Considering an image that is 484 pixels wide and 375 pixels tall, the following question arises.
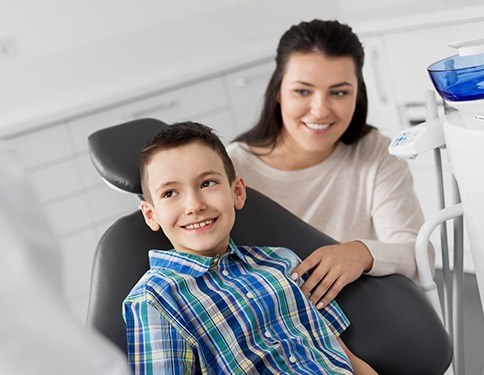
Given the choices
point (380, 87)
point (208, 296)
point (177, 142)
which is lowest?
point (380, 87)

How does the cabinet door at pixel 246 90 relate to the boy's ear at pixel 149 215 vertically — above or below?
below

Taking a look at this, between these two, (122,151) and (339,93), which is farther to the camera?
(339,93)

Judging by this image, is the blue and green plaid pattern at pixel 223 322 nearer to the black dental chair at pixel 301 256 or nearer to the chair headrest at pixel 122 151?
the black dental chair at pixel 301 256

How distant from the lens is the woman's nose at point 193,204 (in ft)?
4.85

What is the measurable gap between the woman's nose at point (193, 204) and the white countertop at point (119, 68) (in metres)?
1.71

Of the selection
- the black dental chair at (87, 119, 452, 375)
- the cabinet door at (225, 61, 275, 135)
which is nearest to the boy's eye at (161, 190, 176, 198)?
the black dental chair at (87, 119, 452, 375)

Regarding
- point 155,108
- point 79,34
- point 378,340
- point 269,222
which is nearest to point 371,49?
point 155,108

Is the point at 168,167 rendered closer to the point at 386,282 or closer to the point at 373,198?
the point at 386,282

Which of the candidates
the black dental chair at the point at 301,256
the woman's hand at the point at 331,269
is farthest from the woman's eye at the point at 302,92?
the woman's hand at the point at 331,269

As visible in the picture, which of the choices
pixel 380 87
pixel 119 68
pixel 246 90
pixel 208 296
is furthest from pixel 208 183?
pixel 119 68

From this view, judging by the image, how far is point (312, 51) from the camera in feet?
6.43

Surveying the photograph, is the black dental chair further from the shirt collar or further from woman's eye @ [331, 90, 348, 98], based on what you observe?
woman's eye @ [331, 90, 348, 98]

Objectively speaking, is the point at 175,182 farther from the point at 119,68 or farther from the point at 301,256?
the point at 119,68

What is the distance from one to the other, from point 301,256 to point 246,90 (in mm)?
1985
